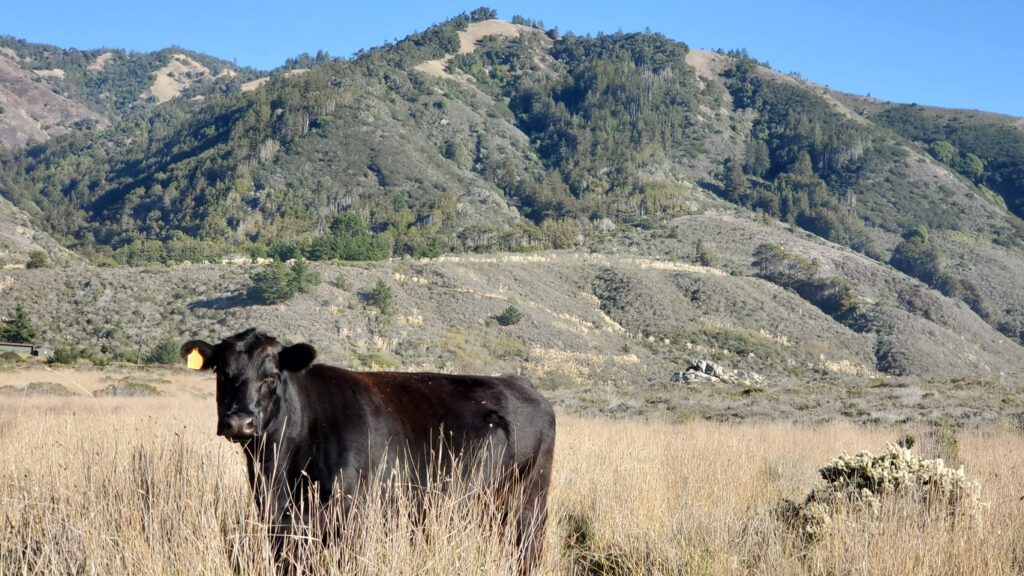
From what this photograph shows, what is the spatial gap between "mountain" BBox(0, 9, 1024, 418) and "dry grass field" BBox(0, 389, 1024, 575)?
47.2ft

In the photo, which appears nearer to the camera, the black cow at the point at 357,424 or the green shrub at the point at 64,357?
the black cow at the point at 357,424

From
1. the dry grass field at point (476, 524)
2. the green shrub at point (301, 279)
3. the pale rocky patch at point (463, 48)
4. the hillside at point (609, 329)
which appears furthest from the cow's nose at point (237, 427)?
the pale rocky patch at point (463, 48)

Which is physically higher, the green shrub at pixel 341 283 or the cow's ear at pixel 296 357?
the green shrub at pixel 341 283

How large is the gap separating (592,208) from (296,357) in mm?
106492

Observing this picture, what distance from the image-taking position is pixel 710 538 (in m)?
5.80

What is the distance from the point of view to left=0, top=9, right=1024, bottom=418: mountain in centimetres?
5500

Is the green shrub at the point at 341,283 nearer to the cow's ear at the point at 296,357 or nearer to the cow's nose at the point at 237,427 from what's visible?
the cow's ear at the point at 296,357

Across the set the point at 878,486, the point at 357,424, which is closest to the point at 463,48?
the point at 878,486

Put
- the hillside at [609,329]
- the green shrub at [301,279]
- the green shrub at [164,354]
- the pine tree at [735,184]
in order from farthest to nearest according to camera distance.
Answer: the pine tree at [735,184] → the green shrub at [301,279] → the green shrub at [164,354] → the hillside at [609,329]

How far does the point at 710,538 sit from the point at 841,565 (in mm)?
1098

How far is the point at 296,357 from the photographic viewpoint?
4773 mm

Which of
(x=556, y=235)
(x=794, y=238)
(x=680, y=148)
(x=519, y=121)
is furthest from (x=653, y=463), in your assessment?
(x=519, y=121)

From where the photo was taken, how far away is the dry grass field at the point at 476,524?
4172 mm

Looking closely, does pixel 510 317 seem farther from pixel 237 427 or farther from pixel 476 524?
pixel 237 427
